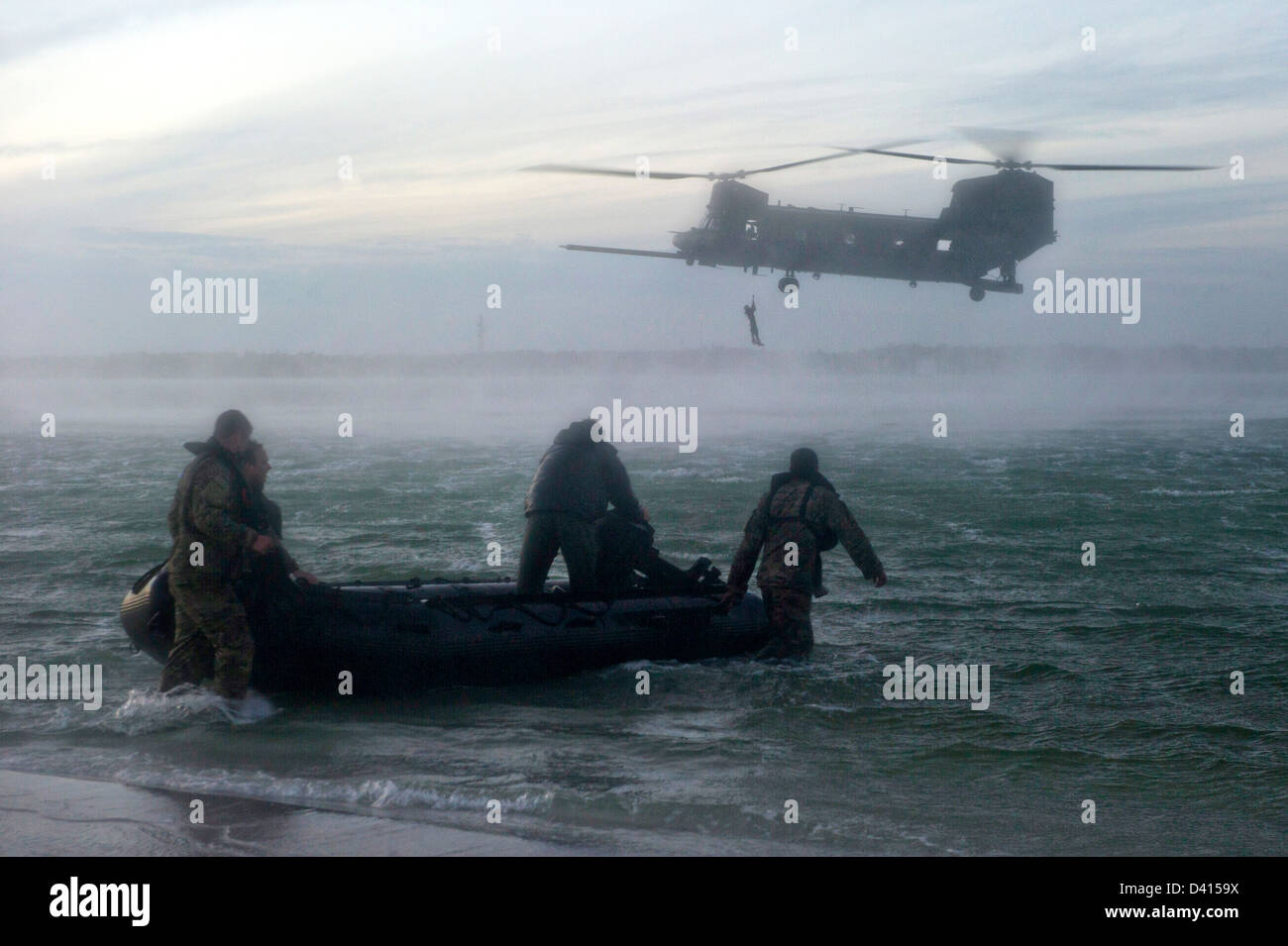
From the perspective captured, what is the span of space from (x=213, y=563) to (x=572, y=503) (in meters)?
2.82

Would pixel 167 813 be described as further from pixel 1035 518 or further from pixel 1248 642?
pixel 1035 518

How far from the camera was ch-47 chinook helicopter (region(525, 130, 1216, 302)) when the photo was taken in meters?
21.4

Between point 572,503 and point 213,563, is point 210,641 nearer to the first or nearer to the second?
point 213,563

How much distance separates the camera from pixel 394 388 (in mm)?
95000

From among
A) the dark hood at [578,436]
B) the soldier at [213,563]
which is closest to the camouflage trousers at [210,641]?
the soldier at [213,563]

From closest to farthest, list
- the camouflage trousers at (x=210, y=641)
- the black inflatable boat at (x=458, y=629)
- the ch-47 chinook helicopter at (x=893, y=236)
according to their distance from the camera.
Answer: the camouflage trousers at (x=210, y=641), the black inflatable boat at (x=458, y=629), the ch-47 chinook helicopter at (x=893, y=236)

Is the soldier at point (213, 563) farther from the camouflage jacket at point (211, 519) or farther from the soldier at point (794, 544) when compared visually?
the soldier at point (794, 544)

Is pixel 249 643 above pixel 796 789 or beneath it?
above

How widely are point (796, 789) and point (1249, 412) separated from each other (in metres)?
65.0

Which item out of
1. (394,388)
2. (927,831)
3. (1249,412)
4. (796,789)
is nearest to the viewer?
(927,831)

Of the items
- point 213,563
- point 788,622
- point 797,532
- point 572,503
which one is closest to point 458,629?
point 572,503

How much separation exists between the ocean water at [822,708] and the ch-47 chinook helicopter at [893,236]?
444 cm

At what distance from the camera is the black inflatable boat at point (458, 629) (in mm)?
8266
